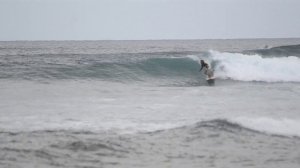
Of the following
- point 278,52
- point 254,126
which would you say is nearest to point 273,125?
point 254,126

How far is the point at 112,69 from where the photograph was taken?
→ 18.3 m

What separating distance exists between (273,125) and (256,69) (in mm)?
13174

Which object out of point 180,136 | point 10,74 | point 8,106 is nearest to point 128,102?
point 8,106

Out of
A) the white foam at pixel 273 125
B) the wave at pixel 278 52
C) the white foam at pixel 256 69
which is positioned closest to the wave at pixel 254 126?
the white foam at pixel 273 125

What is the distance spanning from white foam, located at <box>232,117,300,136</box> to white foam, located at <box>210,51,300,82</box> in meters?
10.9

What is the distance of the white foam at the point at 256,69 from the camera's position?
742 inches

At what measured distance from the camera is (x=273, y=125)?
7.49m

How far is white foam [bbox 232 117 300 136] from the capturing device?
7074mm

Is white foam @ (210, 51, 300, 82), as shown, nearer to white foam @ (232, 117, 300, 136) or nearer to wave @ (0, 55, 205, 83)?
wave @ (0, 55, 205, 83)

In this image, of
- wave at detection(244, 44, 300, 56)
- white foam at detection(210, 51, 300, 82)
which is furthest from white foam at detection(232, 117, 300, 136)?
wave at detection(244, 44, 300, 56)

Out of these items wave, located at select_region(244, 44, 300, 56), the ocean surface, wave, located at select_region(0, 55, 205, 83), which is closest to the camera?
the ocean surface

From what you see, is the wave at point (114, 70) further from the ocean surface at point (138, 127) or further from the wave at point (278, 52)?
the wave at point (278, 52)

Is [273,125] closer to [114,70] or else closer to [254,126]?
[254,126]

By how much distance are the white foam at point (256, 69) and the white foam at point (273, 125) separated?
1090 cm
